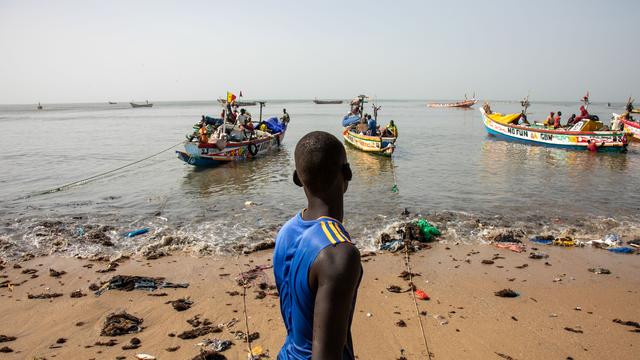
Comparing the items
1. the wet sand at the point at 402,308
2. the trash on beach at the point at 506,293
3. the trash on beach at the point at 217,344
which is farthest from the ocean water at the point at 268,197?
the trash on beach at the point at 217,344

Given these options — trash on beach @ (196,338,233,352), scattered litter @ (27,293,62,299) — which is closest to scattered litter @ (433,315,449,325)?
trash on beach @ (196,338,233,352)

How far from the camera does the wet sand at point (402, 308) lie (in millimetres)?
4676

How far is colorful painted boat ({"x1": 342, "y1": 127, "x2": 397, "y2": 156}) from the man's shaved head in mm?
20220

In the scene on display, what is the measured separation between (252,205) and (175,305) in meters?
6.75

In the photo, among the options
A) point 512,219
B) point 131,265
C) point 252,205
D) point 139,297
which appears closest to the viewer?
point 139,297

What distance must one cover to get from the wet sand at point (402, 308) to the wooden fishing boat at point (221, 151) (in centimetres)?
1125

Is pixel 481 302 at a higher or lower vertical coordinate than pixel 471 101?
lower

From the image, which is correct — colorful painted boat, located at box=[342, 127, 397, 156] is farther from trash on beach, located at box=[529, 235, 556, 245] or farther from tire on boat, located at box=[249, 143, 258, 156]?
trash on beach, located at box=[529, 235, 556, 245]

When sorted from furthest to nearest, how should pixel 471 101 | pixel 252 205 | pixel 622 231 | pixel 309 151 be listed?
pixel 471 101, pixel 252 205, pixel 622 231, pixel 309 151

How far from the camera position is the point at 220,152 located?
65.4 ft

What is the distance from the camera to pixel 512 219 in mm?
10469

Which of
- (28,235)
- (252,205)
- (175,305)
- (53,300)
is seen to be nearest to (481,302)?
(175,305)

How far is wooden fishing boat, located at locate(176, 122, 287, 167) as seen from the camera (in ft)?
61.6

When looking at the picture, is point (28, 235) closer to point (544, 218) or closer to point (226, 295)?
point (226, 295)
